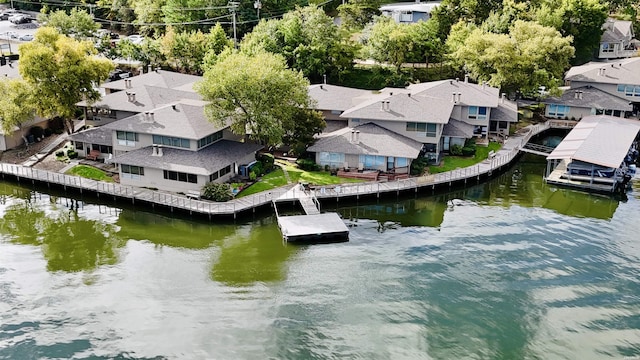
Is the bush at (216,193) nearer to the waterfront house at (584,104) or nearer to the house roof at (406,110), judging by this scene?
the house roof at (406,110)

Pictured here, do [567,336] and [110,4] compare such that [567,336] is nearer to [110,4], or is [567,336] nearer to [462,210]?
[462,210]

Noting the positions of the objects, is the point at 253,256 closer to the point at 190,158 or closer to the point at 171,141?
the point at 190,158

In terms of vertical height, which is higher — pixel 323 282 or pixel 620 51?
pixel 620 51

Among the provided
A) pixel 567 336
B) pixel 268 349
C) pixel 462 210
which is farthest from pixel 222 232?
pixel 567 336

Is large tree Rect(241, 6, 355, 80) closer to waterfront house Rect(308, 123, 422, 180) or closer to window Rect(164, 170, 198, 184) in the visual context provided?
waterfront house Rect(308, 123, 422, 180)

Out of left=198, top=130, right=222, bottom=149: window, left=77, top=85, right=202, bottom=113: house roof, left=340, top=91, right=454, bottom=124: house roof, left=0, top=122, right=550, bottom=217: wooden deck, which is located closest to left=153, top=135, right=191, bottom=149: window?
left=198, top=130, right=222, bottom=149: window

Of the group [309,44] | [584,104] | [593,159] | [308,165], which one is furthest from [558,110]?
[308,165]
